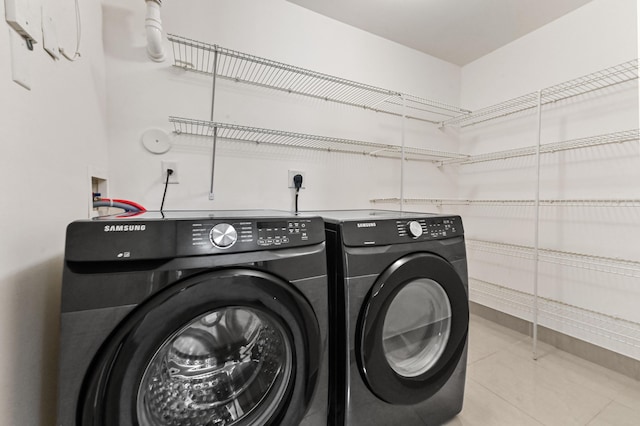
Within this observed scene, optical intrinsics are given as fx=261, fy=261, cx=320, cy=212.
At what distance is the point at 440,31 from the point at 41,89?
2226mm

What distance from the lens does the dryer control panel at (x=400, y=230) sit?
0.87m

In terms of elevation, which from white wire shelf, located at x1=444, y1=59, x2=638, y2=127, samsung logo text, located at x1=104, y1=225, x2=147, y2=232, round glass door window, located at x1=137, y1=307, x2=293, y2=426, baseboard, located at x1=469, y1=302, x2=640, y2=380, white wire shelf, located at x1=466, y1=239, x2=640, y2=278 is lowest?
baseboard, located at x1=469, y1=302, x2=640, y2=380

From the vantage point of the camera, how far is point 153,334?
1.81 ft

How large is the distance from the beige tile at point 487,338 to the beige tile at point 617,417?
1.66 feet

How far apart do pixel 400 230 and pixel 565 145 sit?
1.49 meters

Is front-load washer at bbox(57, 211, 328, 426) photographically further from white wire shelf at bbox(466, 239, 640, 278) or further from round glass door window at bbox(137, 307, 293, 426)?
white wire shelf at bbox(466, 239, 640, 278)

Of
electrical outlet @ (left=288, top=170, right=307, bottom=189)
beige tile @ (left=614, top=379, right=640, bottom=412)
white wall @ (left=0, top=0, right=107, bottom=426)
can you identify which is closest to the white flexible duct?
→ white wall @ (left=0, top=0, right=107, bottom=426)

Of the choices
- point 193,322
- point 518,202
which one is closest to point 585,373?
point 518,202

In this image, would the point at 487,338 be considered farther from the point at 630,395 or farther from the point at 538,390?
the point at 630,395

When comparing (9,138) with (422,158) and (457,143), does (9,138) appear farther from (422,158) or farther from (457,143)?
(457,143)

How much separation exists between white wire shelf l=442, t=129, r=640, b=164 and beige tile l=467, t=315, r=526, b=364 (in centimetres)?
129

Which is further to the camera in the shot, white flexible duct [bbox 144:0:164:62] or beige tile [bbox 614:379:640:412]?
beige tile [bbox 614:379:640:412]

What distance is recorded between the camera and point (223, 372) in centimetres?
79

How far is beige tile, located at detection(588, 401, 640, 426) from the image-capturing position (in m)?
1.10
